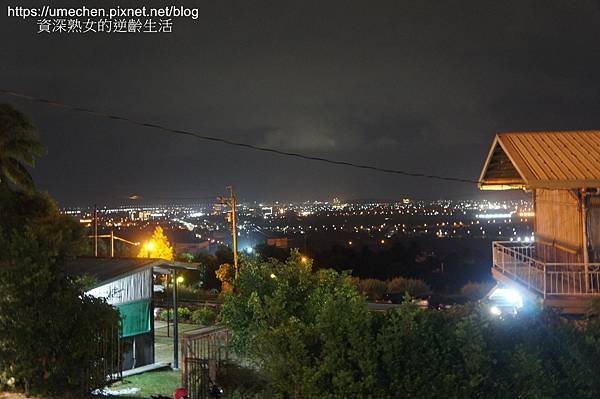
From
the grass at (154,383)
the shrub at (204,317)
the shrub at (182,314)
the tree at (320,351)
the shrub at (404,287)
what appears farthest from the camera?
the shrub at (404,287)

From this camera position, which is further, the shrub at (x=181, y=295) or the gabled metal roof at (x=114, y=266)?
the shrub at (x=181, y=295)

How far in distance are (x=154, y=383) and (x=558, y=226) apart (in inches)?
530

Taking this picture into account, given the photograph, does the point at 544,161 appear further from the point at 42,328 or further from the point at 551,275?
the point at 42,328

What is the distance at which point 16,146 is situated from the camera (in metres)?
22.6

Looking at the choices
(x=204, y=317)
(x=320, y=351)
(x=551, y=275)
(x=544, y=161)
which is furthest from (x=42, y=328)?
(x=204, y=317)

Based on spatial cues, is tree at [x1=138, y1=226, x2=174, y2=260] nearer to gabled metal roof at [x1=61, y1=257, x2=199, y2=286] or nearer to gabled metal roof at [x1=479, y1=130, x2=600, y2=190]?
gabled metal roof at [x1=61, y1=257, x2=199, y2=286]

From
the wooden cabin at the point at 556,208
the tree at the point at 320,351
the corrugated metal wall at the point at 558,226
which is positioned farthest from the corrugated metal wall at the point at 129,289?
the corrugated metal wall at the point at 558,226

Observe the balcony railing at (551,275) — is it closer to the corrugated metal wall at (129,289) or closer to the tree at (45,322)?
the corrugated metal wall at (129,289)

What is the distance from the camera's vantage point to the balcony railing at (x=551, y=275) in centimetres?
1678

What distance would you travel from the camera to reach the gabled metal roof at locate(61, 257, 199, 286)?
16.2 metres

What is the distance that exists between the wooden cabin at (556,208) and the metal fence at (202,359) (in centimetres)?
845

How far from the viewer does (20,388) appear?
11.6 m

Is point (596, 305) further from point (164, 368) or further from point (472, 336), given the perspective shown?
point (164, 368)

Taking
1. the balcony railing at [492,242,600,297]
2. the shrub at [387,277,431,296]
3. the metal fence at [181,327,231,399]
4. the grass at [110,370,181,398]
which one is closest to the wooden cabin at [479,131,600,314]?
the balcony railing at [492,242,600,297]
